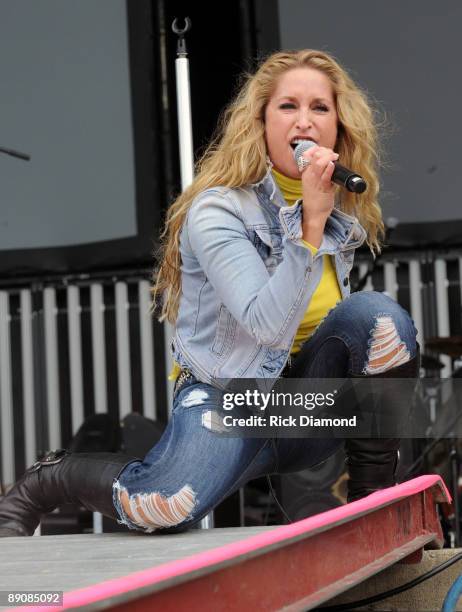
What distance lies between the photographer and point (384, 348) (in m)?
2.05

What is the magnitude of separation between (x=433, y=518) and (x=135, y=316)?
2996 millimetres

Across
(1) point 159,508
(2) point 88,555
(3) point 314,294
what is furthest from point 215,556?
(3) point 314,294

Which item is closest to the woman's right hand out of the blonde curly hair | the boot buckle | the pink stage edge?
the blonde curly hair

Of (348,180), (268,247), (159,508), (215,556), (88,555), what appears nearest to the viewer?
(215,556)

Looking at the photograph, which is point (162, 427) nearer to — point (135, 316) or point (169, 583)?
point (135, 316)

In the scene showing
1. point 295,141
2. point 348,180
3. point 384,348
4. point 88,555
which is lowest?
point 88,555

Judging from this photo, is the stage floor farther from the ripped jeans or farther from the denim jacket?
the denim jacket

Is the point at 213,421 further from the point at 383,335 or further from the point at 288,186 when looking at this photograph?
the point at 288,186

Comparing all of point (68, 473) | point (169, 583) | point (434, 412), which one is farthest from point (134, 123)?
point (169, 583)

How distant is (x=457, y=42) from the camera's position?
15.5ft

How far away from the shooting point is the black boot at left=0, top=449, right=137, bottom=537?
2.00 m

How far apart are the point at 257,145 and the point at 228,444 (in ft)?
2.04

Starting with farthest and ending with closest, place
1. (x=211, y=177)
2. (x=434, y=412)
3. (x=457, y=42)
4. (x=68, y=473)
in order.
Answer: (x=457, y=42), (x=434, y=412), (x=211, y=177), (x=68, y=473)

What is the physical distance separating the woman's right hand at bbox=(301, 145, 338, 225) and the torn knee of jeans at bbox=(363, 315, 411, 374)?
0.94 ft
